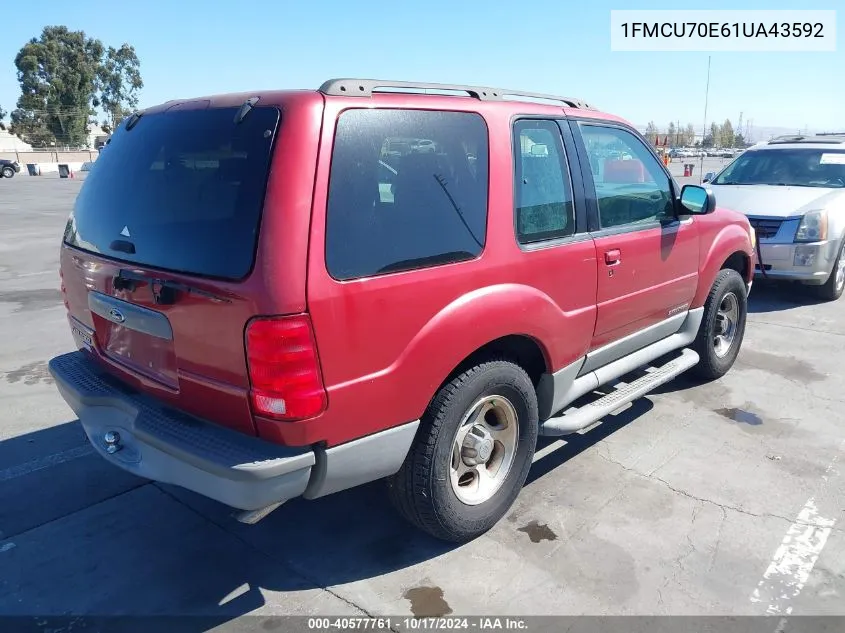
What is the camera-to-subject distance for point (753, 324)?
6.87 metres

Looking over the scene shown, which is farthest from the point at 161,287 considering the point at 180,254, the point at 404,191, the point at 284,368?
the point at 404,191

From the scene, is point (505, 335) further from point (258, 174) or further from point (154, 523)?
point (154, 523)

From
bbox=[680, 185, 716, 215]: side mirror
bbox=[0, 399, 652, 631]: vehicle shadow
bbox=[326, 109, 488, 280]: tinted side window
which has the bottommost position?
bbox=[0, 399, 652, 631]: vehicle shadow

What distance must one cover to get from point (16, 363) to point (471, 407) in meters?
4.50

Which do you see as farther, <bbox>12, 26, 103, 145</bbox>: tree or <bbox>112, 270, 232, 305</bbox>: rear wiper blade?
<bbox>12, 26, 103, 145</bbox>: tree

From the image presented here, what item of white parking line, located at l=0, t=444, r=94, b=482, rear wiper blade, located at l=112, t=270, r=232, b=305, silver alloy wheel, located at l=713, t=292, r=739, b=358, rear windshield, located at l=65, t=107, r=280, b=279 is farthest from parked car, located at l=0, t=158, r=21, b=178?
silver alloy wheel, located at l=713, t=292, r=739, b=358

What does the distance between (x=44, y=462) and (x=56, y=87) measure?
7660 centimetres

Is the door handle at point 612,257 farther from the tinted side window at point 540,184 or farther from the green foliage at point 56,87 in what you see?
the green foliage at point 56,87

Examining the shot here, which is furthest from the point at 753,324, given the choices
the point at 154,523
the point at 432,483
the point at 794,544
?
the point at 154,523

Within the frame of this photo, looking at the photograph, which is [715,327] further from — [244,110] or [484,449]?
[244,110]

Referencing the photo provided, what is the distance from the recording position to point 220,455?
7.82ft

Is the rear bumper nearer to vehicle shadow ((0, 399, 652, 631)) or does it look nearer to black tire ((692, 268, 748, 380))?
vehicle shadow ((0, 399, 652, 631))

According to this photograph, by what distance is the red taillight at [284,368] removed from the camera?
2293mm

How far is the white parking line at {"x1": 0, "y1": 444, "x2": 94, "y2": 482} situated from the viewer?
3.77 meters
